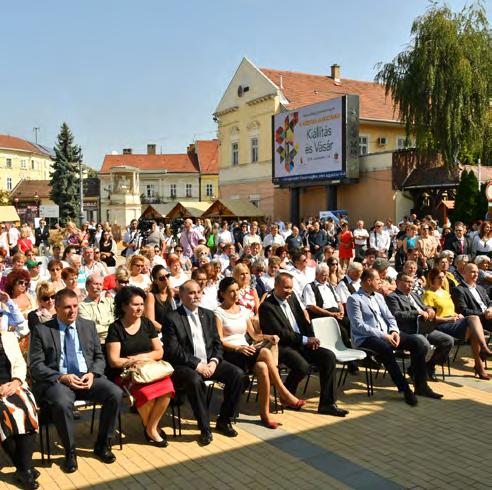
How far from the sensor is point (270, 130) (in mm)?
35469

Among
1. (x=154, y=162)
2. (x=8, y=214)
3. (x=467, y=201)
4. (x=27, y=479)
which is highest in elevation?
(x=154, y=162)

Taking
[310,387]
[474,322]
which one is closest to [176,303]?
[310,387]

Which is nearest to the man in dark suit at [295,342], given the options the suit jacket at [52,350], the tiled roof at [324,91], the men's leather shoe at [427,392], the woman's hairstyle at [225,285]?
the woman's hairstyle at [225,285]

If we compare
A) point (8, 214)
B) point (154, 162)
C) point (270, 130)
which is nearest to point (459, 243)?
point (8, 214)

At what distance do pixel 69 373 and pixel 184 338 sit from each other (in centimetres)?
113

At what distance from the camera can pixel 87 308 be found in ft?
21.5

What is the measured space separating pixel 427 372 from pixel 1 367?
5.04 m

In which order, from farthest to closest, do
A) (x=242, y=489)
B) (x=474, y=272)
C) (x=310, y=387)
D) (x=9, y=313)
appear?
(x=474, y=272), (x=310, y=387), (x=9, y=313), (x=242, y=489)

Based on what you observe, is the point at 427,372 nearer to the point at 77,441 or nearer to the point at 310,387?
the point at 310,387

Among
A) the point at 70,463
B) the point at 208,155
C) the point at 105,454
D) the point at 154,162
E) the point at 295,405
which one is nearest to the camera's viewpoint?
the point at 70,463

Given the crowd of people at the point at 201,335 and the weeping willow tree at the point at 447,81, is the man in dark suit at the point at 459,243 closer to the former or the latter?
the crowd of people at the point at 201,335

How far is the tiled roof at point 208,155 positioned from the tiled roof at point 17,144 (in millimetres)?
Answer: 34575

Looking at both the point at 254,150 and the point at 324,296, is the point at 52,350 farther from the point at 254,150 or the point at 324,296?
the point at 254,150

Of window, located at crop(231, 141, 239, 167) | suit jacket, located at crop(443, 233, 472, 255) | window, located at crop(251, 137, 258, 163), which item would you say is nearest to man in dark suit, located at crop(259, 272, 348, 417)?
suit jacket, located at crop(443, 233, 472, 255)
